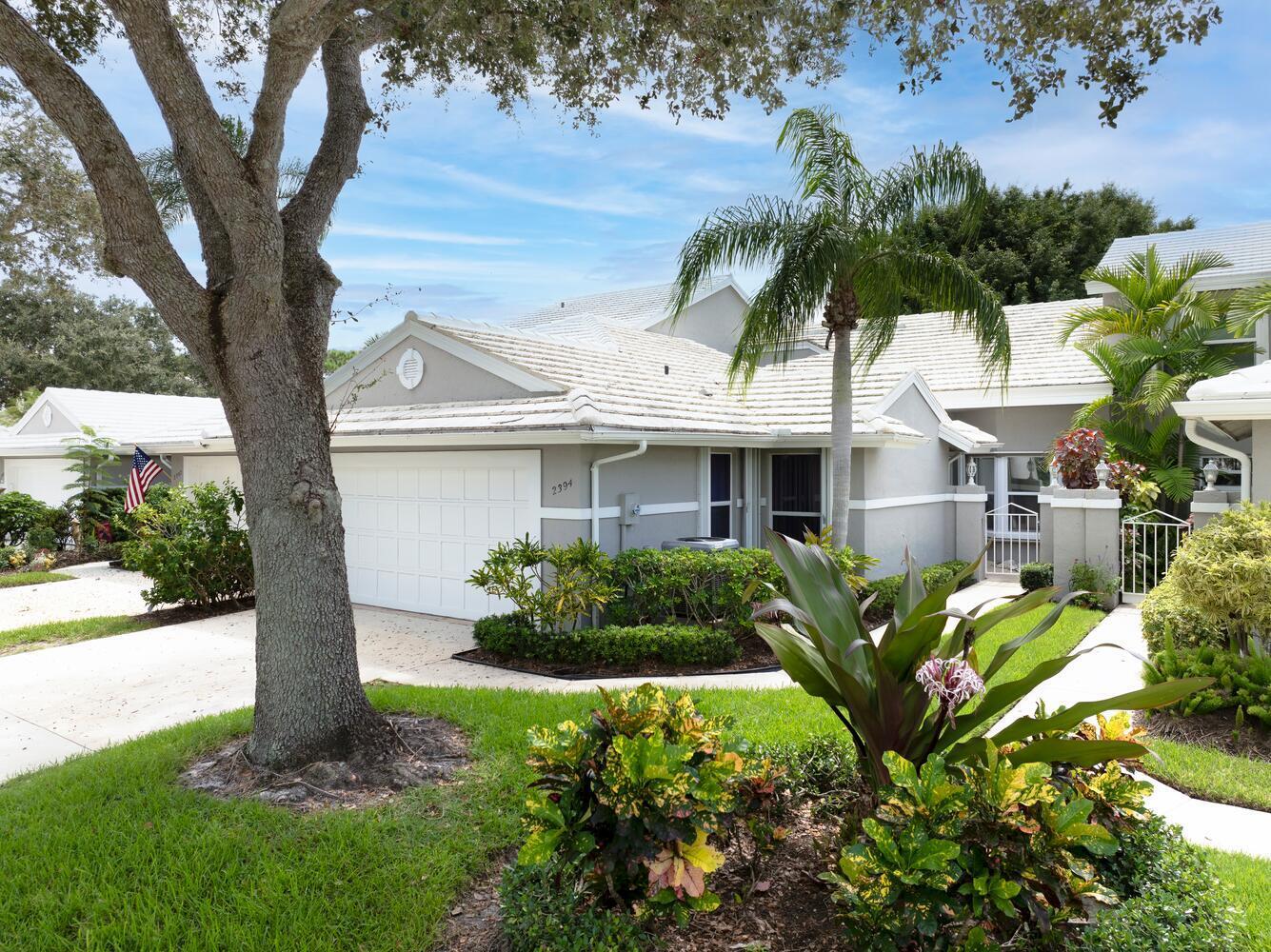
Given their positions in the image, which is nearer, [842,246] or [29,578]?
[842,246]

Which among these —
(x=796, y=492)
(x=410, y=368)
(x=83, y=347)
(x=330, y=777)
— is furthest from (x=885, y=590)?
(x=83, y=347)

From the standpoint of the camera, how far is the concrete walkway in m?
4.70

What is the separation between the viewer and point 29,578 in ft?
53.3

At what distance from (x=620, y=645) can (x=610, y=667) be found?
272mm

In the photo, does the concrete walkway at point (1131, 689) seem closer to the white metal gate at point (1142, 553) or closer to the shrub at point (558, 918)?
the white metal gate at point (1142, 553)

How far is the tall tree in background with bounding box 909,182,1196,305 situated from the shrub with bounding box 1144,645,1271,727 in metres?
26.4

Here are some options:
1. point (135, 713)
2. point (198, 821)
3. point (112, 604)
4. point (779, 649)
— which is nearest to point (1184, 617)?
point (779, 649)

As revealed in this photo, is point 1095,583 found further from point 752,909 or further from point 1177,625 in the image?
point 752,909

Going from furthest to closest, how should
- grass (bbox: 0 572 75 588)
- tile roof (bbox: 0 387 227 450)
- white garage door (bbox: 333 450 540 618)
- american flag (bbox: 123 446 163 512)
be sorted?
tile roof (bbox: 0 387 227 450), american flag (bbox: 123 446 163 512), grass (bbox: 0 572 75 588), white garage door (bbox: 333 450 540 618)

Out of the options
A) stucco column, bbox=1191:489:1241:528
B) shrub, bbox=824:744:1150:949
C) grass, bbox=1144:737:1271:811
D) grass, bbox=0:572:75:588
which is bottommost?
grass, bbox=0:572:75:588

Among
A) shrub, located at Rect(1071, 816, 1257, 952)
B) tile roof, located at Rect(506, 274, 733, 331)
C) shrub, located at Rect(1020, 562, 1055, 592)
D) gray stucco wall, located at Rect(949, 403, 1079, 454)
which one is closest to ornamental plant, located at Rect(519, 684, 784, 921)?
shrub, located at Rect(1071, 816, 1257, 952)

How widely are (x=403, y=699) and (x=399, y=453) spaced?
5912mm

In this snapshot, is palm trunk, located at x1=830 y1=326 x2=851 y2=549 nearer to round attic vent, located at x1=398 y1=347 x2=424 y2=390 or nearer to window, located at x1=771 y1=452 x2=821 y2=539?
window, located at x1=771 y1=452 x2=821 y2=539

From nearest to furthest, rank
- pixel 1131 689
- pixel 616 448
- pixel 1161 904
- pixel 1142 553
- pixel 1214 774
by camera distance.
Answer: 1. pixel 1161 904
2. pixel 1214 774
3. pixel 1131 689
4. pixel 616 448
5. pixel 1142 553
